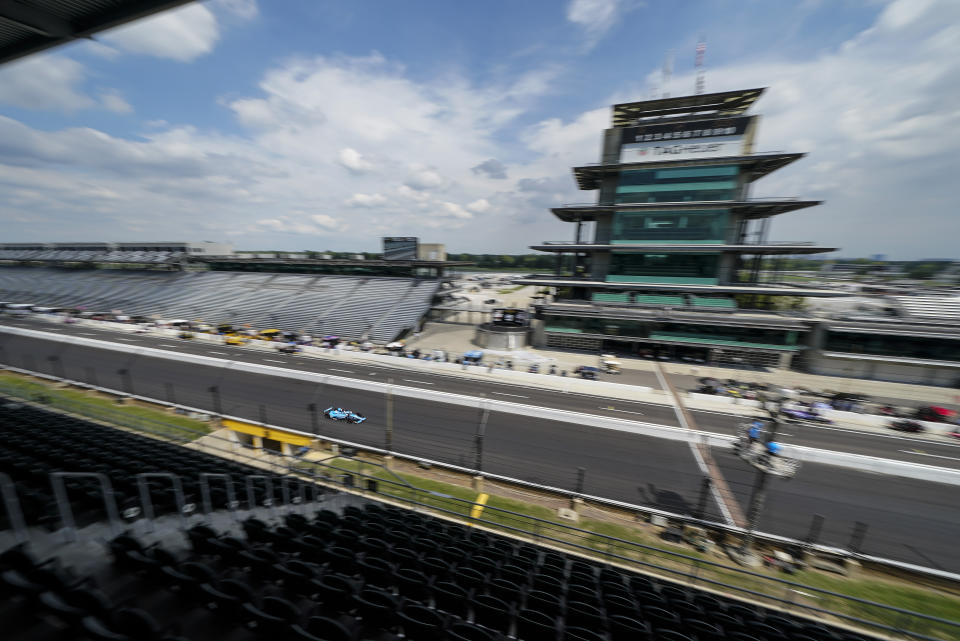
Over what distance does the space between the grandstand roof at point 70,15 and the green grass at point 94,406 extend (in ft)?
48.8

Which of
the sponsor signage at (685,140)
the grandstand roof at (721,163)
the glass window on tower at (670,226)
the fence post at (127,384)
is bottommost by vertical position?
the fence post at (127,384)

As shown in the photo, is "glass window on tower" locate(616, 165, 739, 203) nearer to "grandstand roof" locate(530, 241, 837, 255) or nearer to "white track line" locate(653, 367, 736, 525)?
"grandstand roof" locate(530, 241, 837, 255)

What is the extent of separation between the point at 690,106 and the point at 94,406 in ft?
187

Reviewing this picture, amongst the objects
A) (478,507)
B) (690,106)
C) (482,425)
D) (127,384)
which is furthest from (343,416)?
(690,106)

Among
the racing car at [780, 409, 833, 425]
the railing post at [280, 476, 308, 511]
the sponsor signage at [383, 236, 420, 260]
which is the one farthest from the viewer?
the sponsor signage at [383, 236, 420, 260]

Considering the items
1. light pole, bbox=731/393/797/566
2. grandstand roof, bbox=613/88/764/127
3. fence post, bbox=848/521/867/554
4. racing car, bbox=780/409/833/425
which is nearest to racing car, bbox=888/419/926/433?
racing car, bbox=780/409/833/425

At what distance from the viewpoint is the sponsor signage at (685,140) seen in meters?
32.9

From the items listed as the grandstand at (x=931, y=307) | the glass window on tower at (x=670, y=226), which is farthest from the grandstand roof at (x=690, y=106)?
the grandstand at (x=931, y=307)

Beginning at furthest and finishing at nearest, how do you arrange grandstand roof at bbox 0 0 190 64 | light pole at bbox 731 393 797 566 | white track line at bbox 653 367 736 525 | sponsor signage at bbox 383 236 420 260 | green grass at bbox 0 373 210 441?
sponsor signage at bbox 383 236 420 260 < green grass at bbox 0 373 210 441 < white track line at bbox 653 367 736 525 < light pole at bbox 731 393 797 566 < grandstand roof at bbox 0 0 190 64

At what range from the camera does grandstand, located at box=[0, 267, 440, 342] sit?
1702 inches

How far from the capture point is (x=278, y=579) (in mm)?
5426

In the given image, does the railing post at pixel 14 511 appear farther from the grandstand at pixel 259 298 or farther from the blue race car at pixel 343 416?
the grandstand at pixel 259 298

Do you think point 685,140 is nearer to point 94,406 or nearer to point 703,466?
point 703,466

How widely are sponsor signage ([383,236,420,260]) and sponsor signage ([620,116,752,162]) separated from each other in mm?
33095
